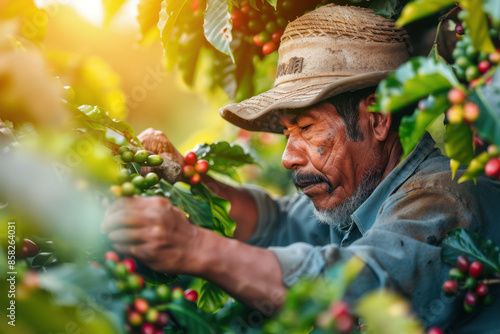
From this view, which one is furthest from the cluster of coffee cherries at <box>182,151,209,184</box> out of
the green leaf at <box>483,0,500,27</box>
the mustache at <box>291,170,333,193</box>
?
the green leaf at <box>483,0,500,27</box>

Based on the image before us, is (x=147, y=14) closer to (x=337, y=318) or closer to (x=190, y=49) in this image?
(x=190, y=49)

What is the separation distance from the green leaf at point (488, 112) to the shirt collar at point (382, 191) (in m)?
0.72

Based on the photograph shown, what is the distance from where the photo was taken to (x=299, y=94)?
1.62m

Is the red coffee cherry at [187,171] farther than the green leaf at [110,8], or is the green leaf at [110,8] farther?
the red coffee cherry at [187,171]

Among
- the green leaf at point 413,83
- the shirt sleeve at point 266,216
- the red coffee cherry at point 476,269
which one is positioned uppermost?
the green leaf at point 413,83

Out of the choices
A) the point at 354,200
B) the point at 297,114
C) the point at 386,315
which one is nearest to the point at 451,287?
the point at 386,315

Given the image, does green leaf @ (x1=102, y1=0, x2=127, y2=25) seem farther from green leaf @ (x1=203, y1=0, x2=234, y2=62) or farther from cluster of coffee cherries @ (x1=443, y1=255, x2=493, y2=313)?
cluster of coffee cherries @ (x1=443, y1=255, x2=493, y2=313)

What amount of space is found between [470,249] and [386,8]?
1.00 metres

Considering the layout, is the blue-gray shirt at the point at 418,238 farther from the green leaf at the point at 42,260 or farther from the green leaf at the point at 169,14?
the green leaf at the point at 169,14

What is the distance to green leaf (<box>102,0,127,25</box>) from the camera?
60.3 inches

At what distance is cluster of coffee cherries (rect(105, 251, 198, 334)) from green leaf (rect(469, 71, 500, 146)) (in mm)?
755

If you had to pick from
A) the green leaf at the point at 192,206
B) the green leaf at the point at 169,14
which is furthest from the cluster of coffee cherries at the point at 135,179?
the green leaf at the point at 169,14

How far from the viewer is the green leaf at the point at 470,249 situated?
1.12 metres

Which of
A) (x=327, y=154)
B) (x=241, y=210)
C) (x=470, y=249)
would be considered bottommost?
(x=241, y=210)
